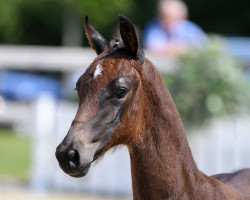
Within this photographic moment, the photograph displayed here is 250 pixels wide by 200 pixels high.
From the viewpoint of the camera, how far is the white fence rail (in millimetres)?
8820

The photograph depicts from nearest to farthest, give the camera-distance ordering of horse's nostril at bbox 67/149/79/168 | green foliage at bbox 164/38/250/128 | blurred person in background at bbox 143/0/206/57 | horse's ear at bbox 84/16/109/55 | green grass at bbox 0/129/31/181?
horse's nostril at bbox 67/149/79/168 < horse's ear at bbox 84/16/109/55 < green foliage at bbox 164/38/250/128 < blurred person in background at bbox 143/0/206/57 < green grass at bbox 0/129/31/181

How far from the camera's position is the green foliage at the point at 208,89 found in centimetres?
846

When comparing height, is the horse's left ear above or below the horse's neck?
above

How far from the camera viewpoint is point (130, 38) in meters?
3.72

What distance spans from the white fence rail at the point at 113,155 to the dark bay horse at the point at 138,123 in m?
4.68

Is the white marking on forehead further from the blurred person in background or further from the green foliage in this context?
the blurred person in background

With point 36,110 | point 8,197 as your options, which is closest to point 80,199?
point 8,197

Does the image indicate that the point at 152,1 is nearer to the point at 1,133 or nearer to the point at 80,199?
the point at 1,133

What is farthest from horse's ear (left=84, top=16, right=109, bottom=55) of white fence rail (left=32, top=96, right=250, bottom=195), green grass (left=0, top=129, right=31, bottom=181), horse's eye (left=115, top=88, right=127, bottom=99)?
green grass (left=0, top=129, right=31, bottom=181)

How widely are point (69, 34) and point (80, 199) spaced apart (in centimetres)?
1735

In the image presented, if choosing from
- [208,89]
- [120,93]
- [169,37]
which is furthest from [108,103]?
[169,37]

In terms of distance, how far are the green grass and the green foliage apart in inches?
142

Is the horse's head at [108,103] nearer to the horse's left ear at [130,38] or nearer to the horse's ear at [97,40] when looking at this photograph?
the horse's left ear at [130,38]

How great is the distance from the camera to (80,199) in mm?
9102
